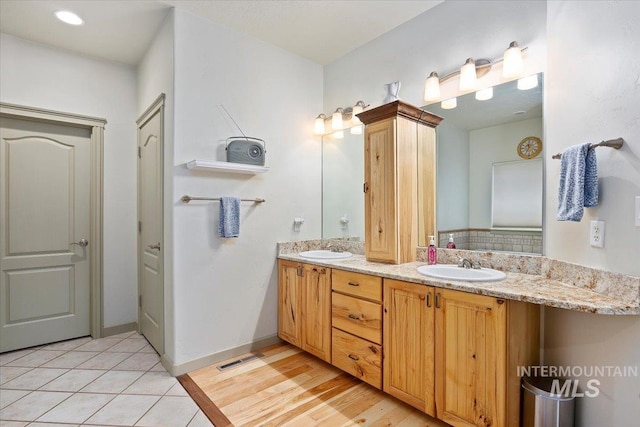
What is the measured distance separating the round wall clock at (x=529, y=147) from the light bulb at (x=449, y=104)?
538mm

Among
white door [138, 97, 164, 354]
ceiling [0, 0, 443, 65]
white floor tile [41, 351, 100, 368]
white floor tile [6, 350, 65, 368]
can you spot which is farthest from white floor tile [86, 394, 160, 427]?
ceiling [0, 0, 443, 65]

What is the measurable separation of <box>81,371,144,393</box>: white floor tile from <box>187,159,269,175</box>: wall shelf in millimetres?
1621

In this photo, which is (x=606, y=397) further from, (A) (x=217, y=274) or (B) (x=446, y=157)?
(A) (x=217, y=274)

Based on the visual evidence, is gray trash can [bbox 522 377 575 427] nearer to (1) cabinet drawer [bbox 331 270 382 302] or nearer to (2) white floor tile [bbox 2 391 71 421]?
(1) cabinet drawer [bbox 331 270 382 302]

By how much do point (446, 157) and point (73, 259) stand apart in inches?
139

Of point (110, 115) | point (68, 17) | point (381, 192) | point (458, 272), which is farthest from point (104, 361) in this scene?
point (458, 272)

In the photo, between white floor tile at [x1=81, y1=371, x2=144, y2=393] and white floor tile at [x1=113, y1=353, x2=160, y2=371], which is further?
white floor tile at [x1=113, y1=353, x2=160, y2=371]

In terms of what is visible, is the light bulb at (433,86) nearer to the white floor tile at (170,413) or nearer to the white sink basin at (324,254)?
the white sink basin at (324,254)

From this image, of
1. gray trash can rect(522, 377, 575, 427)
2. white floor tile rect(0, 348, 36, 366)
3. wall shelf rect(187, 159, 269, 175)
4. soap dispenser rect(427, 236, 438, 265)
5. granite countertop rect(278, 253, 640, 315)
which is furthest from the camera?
white floor tile rect(0, 348, 36, 366)

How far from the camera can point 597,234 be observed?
1445 mm

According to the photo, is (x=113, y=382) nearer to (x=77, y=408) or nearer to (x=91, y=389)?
(x=91, y=389)

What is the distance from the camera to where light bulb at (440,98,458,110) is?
227 centimetres

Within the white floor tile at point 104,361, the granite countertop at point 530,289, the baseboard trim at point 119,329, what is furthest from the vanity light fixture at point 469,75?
the baseboard trim at point 119,329

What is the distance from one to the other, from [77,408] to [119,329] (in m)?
1.40
